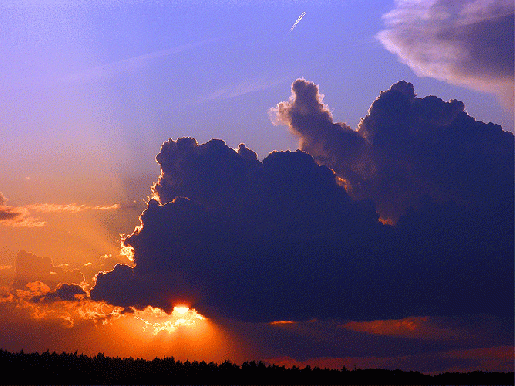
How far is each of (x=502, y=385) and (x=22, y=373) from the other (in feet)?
504

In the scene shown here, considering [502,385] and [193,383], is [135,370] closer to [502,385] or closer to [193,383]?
[193,383]

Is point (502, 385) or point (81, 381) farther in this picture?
point (502, 385)

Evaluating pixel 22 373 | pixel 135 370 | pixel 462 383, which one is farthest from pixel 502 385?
pixel 22 373

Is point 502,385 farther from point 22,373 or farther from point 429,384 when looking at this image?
point 22,373

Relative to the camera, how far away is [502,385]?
653 feet

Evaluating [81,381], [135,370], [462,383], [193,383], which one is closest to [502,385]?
[462,383]

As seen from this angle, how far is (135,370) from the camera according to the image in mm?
198125

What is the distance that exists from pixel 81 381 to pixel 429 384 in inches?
4335

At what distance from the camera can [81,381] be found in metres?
184

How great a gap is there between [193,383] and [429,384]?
252 feet

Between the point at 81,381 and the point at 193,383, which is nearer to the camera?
the point at 81,381

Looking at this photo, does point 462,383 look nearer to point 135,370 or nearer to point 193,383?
point 193,383

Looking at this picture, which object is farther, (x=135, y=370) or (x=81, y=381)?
(x=135, y=370)

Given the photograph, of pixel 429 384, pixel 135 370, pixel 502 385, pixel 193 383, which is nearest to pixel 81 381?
pixel 135 370
